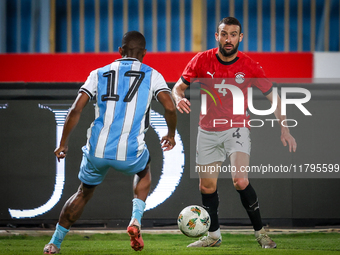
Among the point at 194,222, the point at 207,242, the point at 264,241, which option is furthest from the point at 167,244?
the point at 264,241

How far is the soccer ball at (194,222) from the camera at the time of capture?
3.09 m

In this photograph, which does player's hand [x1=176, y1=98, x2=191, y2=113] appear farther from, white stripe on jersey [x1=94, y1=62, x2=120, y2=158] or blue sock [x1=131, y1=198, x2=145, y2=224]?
blue sock [x1=131, y1=198, x2=145, y2=224]

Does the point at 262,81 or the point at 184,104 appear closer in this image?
the point at 184,104

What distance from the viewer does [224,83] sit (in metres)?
3.41

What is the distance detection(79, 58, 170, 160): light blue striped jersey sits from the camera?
2727mm

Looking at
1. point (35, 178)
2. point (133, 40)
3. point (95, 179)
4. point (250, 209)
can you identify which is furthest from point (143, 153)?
point (35, 178)

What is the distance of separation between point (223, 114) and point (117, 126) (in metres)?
0.99

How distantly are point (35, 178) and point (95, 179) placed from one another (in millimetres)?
1447

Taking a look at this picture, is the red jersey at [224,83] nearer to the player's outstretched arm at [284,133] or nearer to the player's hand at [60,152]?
the player's outstretched arm at [284,133]

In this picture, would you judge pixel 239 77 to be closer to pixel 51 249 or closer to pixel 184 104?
pixel 184 104

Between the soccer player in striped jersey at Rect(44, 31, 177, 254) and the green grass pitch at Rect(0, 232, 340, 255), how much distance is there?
1.31 ft

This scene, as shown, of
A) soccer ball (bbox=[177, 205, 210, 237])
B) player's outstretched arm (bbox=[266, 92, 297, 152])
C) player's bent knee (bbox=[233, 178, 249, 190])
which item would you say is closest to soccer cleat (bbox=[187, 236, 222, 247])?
soccer ball (bbox=[177, 205, 210, 237])

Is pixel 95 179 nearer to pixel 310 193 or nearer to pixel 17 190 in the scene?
pixel 17 190

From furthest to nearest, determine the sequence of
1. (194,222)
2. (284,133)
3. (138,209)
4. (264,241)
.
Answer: (284,133) → (264,241) → (194,222) → (138,209)
